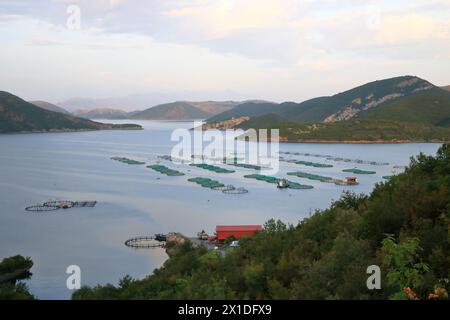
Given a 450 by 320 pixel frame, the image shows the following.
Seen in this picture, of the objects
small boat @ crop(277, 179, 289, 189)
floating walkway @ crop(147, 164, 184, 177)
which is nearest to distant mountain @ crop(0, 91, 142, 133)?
floating walkway @ crop(147, 164, 184, 177)

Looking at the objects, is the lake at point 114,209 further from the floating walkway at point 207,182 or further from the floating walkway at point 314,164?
the floating walkway at point 314,164

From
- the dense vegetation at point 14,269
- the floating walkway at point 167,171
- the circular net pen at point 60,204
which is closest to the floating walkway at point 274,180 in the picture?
the floating walkway at point 167,171

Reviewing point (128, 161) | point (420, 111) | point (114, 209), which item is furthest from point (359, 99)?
point (114, 209)

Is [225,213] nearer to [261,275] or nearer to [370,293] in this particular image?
[261,275]

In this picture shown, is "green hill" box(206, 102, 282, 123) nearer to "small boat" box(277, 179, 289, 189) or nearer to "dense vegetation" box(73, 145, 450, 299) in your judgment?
"small boat" box(277, 179, 289, 189)

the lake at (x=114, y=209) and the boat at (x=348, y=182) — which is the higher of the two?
the boat at (x=348, y=182)

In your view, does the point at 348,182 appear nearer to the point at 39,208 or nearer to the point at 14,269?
the point at 39,208
